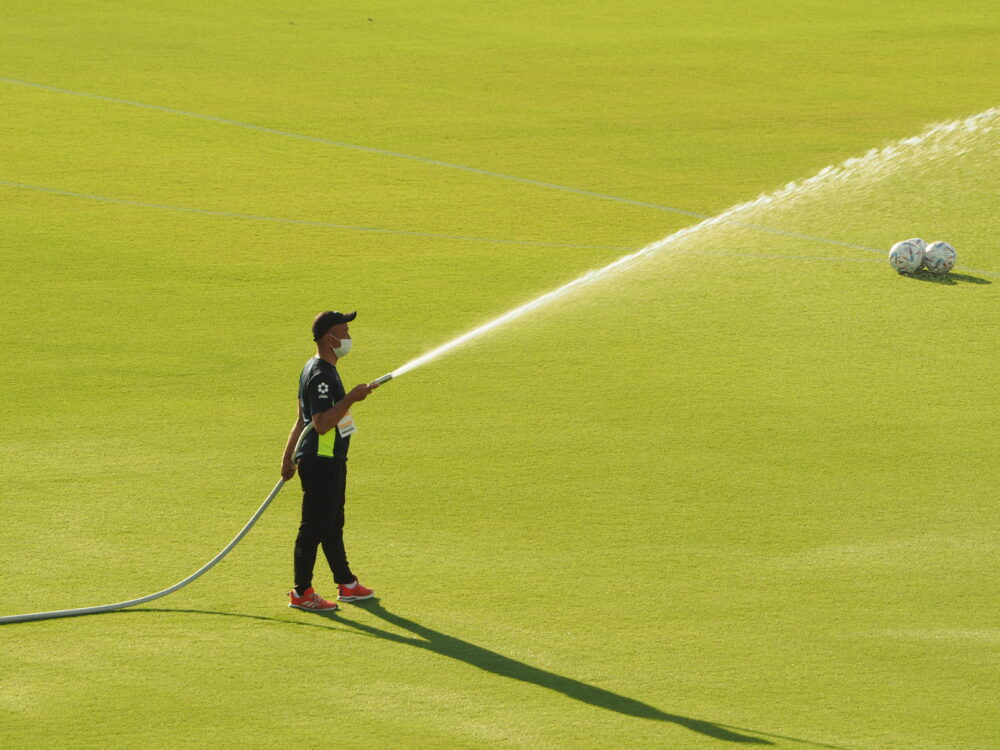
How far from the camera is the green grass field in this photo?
297 inches

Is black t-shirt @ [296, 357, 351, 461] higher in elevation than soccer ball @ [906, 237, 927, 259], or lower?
lower

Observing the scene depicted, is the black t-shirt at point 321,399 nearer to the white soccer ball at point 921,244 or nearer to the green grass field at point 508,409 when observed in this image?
the green grass field at point 508,409

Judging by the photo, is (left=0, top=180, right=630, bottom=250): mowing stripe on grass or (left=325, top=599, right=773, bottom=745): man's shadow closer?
(left=325, top=599, right=773, bottom=745): man's shadow

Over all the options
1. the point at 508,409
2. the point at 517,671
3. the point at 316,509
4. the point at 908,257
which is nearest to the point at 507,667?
the point at 517,671

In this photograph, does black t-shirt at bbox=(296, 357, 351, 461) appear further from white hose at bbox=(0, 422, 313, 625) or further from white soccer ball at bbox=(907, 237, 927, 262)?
white soccer ball at bbox=(907, 237, 927, 262)

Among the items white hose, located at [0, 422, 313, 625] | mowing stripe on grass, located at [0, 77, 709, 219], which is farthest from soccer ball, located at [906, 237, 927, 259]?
white hose, located at [0, 422, 313, 625]

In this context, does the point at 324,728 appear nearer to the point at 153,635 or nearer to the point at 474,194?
the point at 153,635

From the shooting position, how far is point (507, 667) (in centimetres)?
775

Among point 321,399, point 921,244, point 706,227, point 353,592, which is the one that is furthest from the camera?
point 706,227

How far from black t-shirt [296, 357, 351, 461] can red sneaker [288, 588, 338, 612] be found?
75cm

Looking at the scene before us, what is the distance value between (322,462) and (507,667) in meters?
1.53

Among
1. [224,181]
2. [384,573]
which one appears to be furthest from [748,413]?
[224,181]

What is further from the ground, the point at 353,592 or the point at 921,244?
the point at 921,244

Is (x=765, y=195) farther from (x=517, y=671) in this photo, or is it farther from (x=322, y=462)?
(x=517, y=671)
